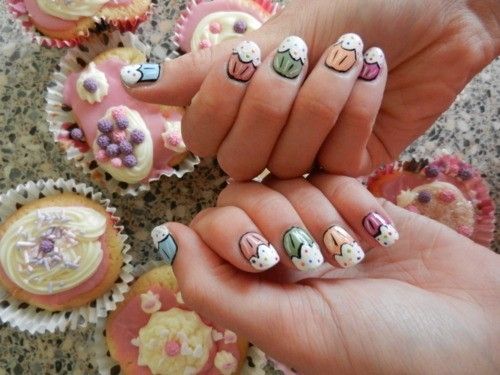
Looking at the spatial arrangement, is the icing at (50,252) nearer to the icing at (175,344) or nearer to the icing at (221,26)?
the icing at (175,344)

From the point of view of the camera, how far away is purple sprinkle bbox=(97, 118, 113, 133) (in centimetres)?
124

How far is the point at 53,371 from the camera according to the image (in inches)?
50.6

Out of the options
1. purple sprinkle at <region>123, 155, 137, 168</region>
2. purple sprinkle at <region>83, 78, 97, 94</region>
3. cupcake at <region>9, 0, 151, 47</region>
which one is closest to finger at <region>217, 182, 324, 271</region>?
purple sprinkle at <region>123, 155, 137, 168</region>

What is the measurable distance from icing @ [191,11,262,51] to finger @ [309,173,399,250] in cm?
59

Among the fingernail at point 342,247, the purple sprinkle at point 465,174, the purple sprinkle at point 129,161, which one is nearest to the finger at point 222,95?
the fingernail at point 342,247

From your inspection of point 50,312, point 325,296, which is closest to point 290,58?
point 325,296

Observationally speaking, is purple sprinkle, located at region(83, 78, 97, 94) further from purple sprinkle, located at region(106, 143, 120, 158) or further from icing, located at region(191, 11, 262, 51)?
icing, located at region(191, 11, 262, 51)

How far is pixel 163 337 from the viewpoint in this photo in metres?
1.20

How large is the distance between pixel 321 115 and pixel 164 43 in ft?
2.31

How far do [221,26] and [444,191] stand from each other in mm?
630

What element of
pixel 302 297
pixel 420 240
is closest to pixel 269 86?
pixel 302 297

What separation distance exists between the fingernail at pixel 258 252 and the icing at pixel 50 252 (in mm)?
533

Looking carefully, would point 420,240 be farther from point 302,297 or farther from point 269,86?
point 269,86

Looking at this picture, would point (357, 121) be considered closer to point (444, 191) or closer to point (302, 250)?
point (302, 250)
